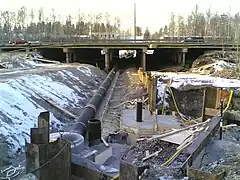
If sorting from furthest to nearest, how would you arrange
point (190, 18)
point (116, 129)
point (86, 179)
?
1. point (190, 18)
2. point (116, 129)
3. point (86, 179)

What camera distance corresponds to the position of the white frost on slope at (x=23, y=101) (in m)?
9.62

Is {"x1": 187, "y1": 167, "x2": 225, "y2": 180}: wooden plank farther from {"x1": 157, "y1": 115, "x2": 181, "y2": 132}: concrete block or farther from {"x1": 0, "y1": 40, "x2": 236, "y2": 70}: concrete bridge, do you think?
{"x1": 0, "y1": 40, "x2": 236, "y2": 70}: concrete bridge

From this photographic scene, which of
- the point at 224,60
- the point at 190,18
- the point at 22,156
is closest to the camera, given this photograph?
the point at 22,156

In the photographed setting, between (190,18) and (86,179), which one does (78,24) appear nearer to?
(190,18)

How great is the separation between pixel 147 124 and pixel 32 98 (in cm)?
553

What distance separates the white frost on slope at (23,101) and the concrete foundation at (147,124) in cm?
276

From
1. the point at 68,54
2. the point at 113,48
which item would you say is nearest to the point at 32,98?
the point at 113,48

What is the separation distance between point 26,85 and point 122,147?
23.1ft

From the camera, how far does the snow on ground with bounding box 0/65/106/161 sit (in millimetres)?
9745

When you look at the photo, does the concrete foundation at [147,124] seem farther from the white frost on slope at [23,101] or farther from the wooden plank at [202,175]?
the wooden plank at [202,175]

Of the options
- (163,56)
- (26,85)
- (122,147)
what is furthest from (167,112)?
(163,56)

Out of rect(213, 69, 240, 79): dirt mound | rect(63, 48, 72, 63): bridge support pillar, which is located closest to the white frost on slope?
rect(213, 69, 240, 79): dirt mound

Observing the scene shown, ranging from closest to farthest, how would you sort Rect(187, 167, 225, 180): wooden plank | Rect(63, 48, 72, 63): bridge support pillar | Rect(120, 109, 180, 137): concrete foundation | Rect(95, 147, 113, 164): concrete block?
Rect(187, 167, 225, 180): wooden plank < Rect(95, 147, 113, 164): concrete block < Rect(120, 109, 180, 137): concrete foundation < Rect(63, 48, 72, 63): bridge support pillar

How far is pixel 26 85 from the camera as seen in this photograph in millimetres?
14734
